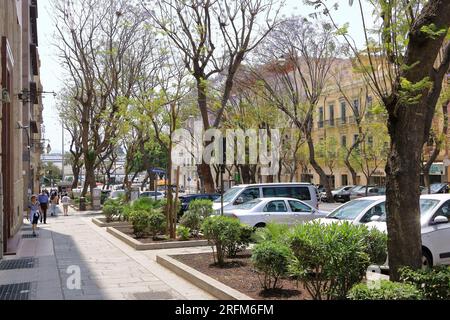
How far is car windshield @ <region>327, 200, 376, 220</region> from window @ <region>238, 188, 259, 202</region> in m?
6.95

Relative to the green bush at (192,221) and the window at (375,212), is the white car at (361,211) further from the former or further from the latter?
the green bush at (192,221)

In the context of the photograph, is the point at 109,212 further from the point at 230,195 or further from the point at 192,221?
the point at 192,221

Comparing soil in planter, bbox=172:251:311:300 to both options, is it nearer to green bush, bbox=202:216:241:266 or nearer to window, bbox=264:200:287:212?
green bush, bbox=202:216:241:266

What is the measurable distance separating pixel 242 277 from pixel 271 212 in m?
6.86

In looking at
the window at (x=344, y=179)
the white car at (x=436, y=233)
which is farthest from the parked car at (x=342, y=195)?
the white car at (x=436, y=233)

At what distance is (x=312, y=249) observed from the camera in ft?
21.9

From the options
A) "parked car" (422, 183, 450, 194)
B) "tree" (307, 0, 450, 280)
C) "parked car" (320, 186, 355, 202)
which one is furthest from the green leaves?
"parked car" (320, 186, 355, 202)

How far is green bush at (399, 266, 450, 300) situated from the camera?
5441 mm

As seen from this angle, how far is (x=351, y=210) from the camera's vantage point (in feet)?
39.7

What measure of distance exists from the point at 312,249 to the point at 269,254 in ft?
3.38

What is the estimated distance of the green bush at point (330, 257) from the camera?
656cm

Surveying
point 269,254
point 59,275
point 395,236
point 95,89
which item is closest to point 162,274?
point 59,275

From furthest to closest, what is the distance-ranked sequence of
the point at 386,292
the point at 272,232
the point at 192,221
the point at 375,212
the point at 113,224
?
the point at 113,224 < the point at 192,221 < the point at 375,212 < the point at 272,232 < the point at 386,292

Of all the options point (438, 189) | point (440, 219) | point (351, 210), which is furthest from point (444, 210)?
point (438, 189)
